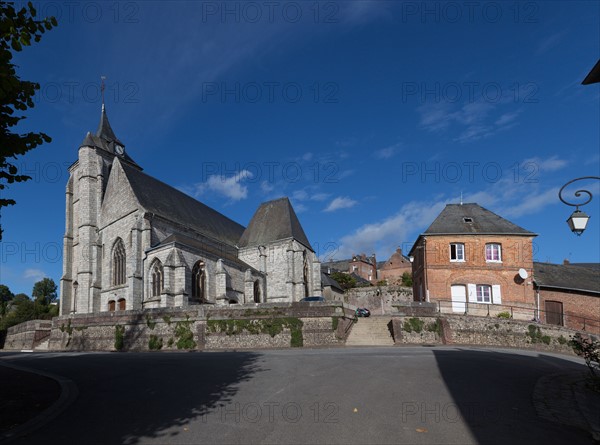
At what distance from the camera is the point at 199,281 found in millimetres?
32406

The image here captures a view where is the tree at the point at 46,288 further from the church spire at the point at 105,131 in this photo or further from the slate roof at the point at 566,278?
the slate roof at the point at 566,278

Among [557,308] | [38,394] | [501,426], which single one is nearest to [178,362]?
[38,394]

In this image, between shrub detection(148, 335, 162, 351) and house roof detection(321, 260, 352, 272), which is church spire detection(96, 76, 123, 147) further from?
house roof detection(321, 260, 352, 272)

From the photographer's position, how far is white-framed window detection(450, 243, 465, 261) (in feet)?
92.4

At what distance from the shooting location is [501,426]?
620 centimetres

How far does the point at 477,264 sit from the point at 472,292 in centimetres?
172

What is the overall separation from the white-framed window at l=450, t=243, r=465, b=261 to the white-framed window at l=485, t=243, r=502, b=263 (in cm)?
138

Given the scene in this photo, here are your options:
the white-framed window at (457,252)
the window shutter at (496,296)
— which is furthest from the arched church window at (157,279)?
the window shutter at (496,296)

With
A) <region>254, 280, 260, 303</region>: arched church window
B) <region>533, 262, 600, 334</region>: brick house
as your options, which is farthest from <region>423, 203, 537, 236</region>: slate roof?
<region>254, 280, 260, 303</region>: arched church window

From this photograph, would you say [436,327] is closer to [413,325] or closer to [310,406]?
[413,325]

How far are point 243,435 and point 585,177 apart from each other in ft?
24.5

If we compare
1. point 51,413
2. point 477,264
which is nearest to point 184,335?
point 51,413

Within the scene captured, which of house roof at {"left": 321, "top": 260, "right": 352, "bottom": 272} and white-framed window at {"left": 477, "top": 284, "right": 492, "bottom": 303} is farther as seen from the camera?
house roof at {"left": 321, "top": 260, "right": 352, "bottom": 272}

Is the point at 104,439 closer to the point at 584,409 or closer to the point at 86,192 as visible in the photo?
the point at 584,409
